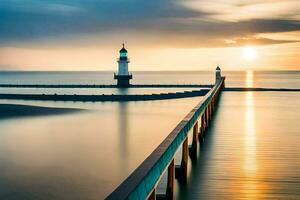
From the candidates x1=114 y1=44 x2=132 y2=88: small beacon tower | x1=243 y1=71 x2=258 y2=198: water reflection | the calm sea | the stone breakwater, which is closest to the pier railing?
the calm sea

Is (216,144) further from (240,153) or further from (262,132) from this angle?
(262,132)

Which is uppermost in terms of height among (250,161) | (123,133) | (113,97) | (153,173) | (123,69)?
(123,69)

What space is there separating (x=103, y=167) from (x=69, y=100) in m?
33.0

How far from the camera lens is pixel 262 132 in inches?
568

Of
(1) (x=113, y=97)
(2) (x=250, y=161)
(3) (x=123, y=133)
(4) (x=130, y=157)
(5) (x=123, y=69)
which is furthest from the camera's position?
(5) (x=123, y=69)

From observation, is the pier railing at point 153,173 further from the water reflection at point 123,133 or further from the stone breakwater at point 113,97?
the stone breakwater at point 113,97

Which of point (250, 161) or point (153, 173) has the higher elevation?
point (153, 173)

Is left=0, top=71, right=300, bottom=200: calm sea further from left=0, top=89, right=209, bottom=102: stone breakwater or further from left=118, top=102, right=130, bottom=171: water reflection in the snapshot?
left=0, top=89, right=209, bottom=102: stone breakwater

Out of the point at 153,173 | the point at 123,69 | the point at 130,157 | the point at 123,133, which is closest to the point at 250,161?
the point at 153,173

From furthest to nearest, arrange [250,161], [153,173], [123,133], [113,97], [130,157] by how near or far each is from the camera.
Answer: [113,97] < [123,133] < [130,157] < [250,161] < [153,173]

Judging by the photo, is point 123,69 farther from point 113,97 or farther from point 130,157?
point 130,157

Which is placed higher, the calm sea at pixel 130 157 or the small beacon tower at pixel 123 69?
the small beacon tower at pixel 123 69

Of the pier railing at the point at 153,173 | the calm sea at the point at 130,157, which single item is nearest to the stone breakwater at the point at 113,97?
the calm sea at the point at 130,157

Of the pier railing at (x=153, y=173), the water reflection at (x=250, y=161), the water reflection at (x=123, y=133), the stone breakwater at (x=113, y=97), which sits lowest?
the water reflection at (x=123, y=133)
